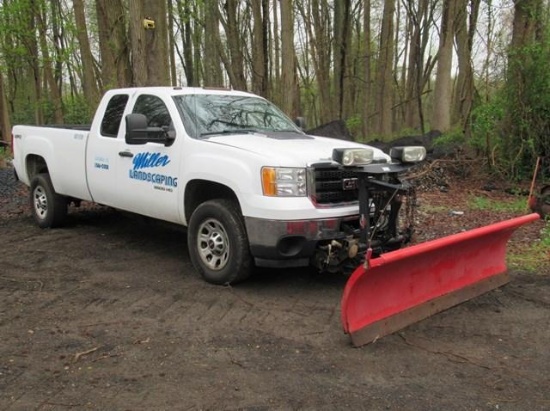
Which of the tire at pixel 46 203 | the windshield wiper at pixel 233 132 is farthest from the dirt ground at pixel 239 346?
the tire at pixel 46 203

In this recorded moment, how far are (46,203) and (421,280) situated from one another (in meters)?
6.20

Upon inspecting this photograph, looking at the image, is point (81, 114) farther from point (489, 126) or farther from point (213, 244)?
point (213, 244)

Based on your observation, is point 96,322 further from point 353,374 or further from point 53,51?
point 53,51

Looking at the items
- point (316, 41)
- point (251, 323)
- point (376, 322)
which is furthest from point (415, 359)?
point (316, 41)

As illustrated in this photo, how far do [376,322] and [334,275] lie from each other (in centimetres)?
183

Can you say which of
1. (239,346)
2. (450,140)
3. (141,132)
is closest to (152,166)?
(141,132)

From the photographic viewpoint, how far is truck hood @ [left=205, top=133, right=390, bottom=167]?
534cm

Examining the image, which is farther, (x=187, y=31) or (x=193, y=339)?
(x=187, y=31)

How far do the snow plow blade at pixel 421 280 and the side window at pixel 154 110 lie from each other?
10.2 feet

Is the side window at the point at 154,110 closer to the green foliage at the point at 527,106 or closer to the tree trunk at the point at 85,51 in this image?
the green foliage at the point at 527,106

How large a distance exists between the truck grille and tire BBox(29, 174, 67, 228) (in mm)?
4886

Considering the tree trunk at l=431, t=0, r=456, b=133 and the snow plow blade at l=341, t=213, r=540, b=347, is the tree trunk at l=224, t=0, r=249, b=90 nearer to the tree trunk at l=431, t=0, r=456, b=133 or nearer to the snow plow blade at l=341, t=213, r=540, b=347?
the tree trunk at l=431, t=0, r=456, b=133

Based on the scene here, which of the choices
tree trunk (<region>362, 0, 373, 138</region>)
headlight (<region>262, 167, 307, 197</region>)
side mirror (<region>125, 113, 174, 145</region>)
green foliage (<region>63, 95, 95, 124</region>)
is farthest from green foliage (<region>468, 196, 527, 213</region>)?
tree trunk (<region>362, 0, 373, 138</region>)

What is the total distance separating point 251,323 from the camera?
4879mm
